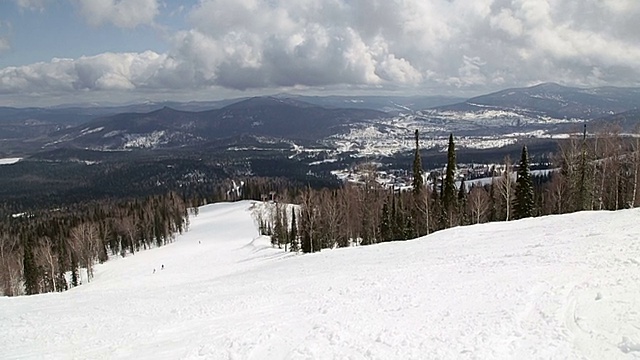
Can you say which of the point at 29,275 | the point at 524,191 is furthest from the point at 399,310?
the point at 29,275

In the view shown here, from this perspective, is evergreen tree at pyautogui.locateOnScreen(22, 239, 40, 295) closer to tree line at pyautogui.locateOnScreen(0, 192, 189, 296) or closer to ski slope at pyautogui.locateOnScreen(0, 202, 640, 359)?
tree line at pyautogui.locateOnScreen(0, 192, 189, 296)

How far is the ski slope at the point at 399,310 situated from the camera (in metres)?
11.5

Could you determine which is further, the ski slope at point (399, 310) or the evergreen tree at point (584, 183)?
the evergreen tree at point (584, 183)

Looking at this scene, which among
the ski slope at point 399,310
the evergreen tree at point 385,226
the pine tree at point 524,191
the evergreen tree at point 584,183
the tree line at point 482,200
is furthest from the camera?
the evergreen tree at point 385,226

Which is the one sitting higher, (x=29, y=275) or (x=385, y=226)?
(x=385, y=226)

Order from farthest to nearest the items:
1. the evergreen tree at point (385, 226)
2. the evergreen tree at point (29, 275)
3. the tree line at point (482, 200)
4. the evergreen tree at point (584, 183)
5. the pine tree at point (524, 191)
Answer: the evergreen tree at point (29, 275)
the evergreen tree at point (385, 226)
the pine tree at point (524, 191)
the tree line at point (482, 200)
the evergreen tree at point (584, 183)

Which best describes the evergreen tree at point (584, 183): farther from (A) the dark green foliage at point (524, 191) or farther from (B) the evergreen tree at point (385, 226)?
(B) the evergreen tree at point (385, 226)

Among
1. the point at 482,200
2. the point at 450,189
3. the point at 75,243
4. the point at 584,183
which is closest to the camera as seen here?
the point at 584,183

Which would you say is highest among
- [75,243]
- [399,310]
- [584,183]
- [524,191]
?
[399,310]

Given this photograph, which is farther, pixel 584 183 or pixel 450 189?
pixel 450 189

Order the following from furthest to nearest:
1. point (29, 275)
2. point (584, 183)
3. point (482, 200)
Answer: point (482, 200) < point (29, 275) < point (584, 183)

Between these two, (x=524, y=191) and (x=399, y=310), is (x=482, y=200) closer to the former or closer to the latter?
(x=524, y=191)

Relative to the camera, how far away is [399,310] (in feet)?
49.8

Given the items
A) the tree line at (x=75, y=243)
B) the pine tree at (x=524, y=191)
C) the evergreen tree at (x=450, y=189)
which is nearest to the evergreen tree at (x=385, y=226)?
the evergreen tree at (x=450, y=189)
